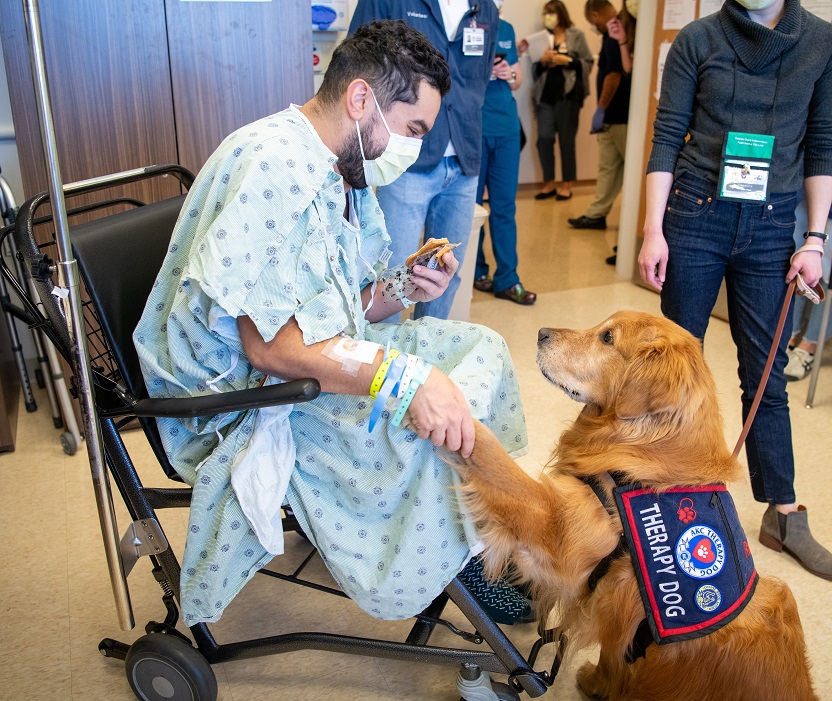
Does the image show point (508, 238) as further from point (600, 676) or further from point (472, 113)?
point (600, 676)

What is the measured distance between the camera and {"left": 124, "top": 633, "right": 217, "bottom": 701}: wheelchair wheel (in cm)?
149

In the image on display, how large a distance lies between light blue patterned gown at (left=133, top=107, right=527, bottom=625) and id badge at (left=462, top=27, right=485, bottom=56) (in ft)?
4.58

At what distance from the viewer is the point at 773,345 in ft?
6.27

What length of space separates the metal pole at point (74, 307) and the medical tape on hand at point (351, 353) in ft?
1.30

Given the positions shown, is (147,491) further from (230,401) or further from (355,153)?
(355,153)

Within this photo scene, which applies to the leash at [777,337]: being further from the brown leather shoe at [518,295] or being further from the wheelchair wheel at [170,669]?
the brown leather shoe at [518,295]

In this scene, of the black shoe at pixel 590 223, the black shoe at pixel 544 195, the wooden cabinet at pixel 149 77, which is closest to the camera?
the wooden cabinet at pixel 149 77

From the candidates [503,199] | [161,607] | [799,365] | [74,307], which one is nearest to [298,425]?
[74,307]

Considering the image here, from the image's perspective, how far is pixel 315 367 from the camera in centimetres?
125

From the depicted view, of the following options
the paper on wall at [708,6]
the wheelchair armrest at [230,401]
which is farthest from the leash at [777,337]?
the paper on wall at [708,6]

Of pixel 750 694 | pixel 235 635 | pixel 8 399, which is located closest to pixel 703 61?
pixel 750 694

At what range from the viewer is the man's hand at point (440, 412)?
1.23 metres

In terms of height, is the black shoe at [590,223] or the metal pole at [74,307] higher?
the metal pole at [74,307]

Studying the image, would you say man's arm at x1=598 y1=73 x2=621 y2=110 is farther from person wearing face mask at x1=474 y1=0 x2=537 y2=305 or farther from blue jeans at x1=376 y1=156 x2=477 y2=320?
blue jeans at x1=376 y1=156 x2=477 y2=320
